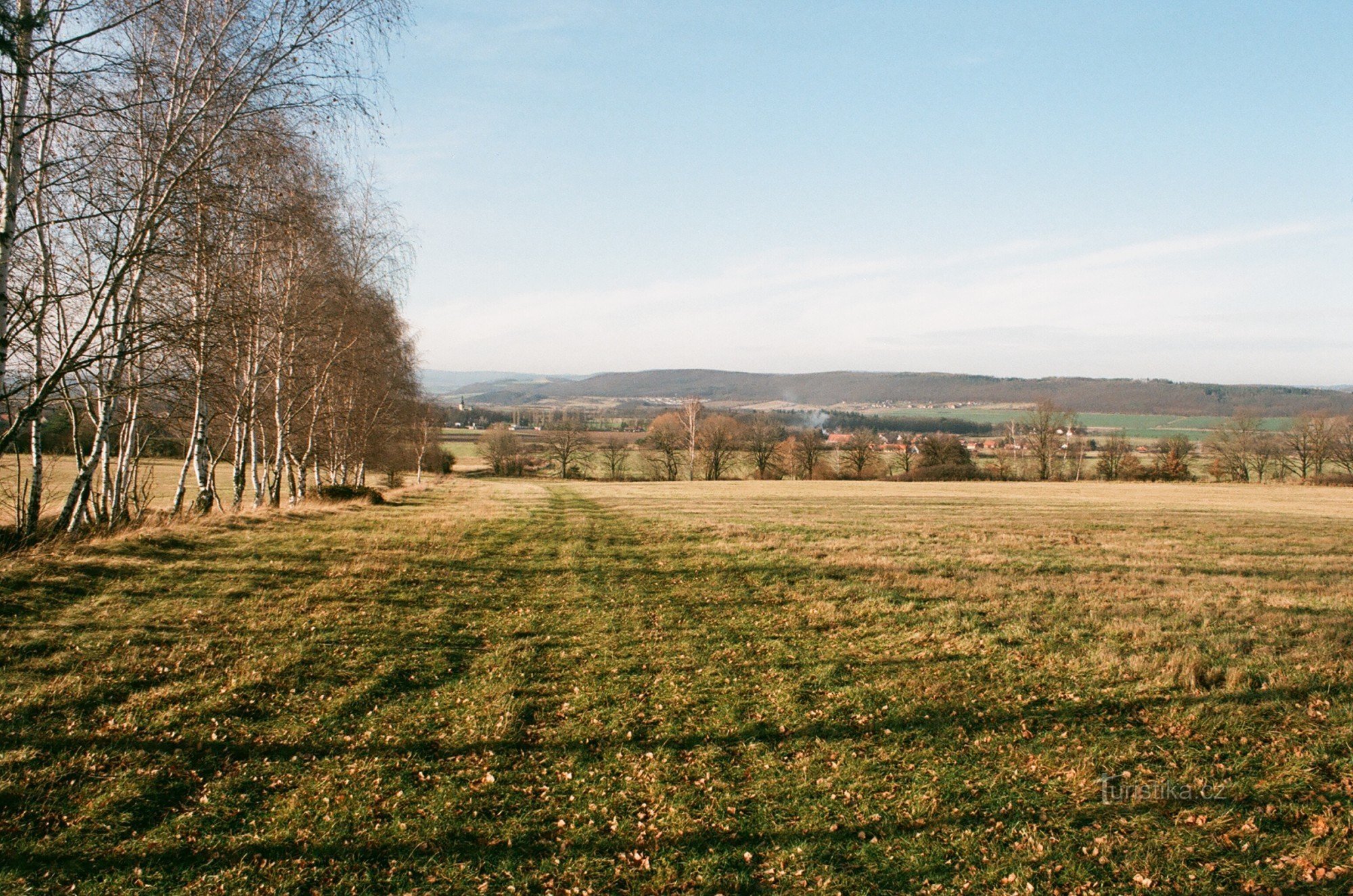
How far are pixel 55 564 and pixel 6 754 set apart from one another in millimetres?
6512

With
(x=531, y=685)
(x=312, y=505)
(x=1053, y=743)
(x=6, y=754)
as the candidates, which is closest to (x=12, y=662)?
(x=6, y=754)

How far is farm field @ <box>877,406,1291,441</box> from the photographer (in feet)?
336

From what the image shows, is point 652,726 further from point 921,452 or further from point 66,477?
point 921,452

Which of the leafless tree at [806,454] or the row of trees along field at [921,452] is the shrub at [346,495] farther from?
the leafless tree at [806,454]

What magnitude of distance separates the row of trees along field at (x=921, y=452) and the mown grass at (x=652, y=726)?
61745 mm

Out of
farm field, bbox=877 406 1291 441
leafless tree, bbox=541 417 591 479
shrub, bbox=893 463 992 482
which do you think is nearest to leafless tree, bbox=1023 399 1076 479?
shrub, bbox=893 463 992 482

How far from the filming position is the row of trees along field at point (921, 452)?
6819 centimetres

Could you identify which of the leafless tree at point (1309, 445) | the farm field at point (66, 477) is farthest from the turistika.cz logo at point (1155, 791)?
the leafless tree at point (1309, 445)

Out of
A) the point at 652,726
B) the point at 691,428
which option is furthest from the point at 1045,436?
the point at 652,726

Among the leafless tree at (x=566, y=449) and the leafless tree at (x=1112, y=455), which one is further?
the leafless tree at (x=566, y=449)

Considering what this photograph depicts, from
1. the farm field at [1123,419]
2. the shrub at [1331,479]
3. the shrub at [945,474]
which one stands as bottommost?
the shrub at [945,474]

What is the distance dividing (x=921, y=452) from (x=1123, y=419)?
88.4m

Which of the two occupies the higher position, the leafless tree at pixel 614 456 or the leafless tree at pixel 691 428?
the leafless tree at pixel 691 428

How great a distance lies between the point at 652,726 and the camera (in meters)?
6.93
